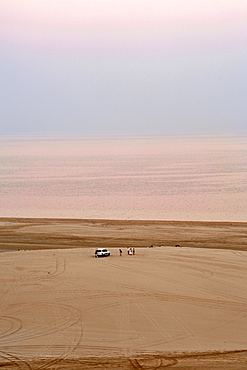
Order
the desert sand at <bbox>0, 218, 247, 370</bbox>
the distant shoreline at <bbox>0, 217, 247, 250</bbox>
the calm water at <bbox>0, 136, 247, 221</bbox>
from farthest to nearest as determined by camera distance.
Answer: the calm water at <bbox>0, 136, 247, 221</bbox> < the distant shoreline at <bbox>0, 217, 247, 250</bbox> < the desert sand at <bbox>0, 218, 247, 370</bbox>

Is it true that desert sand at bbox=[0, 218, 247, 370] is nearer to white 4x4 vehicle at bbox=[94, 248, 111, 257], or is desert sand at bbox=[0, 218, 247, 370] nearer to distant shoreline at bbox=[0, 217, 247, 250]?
white 4x4 vehicle at bbox=[94, 248, 111, 257]

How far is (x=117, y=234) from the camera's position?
3869cm

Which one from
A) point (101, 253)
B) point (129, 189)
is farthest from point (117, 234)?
point (129, 189)

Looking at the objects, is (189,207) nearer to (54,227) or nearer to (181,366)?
(54,227)

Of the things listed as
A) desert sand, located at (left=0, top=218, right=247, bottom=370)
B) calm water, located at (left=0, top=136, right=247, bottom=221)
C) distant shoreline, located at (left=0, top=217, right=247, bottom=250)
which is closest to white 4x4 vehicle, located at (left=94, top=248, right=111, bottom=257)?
desert sand, located at (left=0, top=218, right=247, bottom=370)

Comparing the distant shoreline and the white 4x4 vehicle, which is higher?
the distant shoreline

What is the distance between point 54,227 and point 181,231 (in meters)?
10.2

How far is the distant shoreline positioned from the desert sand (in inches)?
102

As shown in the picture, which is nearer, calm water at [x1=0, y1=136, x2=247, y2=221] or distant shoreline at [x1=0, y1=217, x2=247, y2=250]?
distant shoreline at [x1=0, y1=217, x2=247, y2=250]

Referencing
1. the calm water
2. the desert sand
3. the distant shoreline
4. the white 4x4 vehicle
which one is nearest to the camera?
the desert sand

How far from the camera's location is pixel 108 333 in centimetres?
1755

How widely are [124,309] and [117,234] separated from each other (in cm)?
1911

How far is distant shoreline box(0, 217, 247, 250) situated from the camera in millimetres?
34844

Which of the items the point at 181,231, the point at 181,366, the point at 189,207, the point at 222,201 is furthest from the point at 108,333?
the point at 222,201
